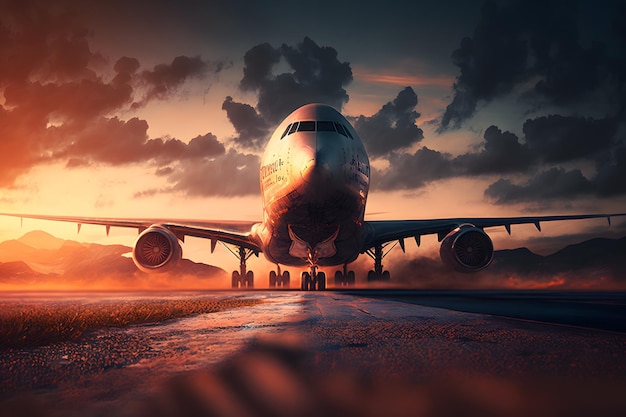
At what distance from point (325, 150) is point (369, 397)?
546 inches

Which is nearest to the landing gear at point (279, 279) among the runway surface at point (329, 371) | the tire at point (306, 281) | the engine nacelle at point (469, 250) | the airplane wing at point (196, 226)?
the airplane wing at point (196, 226)

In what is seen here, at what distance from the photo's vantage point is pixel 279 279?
32188mm

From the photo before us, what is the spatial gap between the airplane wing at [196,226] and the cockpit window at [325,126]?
934cm

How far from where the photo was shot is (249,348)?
17.5 feet

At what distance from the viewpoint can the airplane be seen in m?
17.1

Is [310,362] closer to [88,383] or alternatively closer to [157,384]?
[157,384]

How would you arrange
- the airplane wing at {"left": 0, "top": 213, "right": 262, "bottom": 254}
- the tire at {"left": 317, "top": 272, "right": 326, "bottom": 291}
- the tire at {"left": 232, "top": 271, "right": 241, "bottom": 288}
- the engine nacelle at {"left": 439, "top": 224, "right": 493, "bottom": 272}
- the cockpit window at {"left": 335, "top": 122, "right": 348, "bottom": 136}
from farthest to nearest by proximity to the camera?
the tire at {"left": 232, "top": 271, "right": 241, "bottom": 288}
the airplane wing at {"left": 0, "top": 213, "right": 262, "bottom": 254}
the tire at {"left": 317, "top": 272, "right": 326, "bottom": 291}
the engine nacelle at {"left": 439, "top": 224, "right": 493, "bottom": 272}
the cockpit window at {"left": 335, "top": 122, "right": 348, "bottom": 136}

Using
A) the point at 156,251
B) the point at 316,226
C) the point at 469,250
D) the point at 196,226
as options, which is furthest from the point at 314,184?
the point at 196,226

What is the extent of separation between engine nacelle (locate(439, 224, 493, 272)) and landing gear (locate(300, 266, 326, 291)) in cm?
544

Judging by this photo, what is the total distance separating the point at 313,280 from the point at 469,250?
22.4 ft

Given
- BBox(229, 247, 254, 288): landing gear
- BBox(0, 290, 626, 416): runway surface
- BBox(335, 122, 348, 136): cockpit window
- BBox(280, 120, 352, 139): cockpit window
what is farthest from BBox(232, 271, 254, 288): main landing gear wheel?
BBox(0, 290, 626, 416): runway surface

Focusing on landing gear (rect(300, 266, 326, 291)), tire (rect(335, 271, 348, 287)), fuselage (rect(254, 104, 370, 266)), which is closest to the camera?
fuselage (rect(254, 104, 370, 266))

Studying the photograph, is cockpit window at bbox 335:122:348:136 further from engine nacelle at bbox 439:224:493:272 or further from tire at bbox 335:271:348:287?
tire at bbox 335:271:348:287

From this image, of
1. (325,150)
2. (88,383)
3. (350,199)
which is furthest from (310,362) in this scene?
(350,199)
